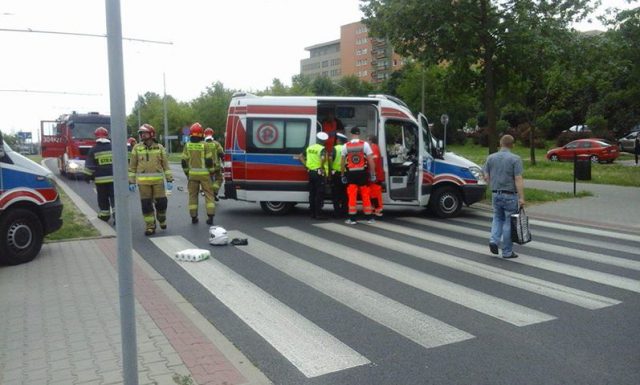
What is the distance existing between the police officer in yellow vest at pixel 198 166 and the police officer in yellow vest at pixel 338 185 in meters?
2.56

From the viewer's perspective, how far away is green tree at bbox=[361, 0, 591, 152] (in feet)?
48.6

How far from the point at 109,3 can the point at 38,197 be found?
234 inches

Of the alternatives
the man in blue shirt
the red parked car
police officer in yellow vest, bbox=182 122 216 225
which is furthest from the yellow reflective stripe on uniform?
the red parked car

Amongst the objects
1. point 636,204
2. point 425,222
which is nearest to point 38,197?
point 425,222

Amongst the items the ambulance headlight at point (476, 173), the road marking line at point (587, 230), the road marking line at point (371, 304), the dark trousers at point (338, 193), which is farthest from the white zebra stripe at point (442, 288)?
the road marking line at point (587, 230)

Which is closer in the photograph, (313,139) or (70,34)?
(313,139)

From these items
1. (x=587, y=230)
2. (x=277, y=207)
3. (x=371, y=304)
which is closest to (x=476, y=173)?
(x=587, y=230)

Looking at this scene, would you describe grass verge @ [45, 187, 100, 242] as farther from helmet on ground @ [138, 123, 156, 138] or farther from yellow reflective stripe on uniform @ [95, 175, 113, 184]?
helmet on ground @ [138, 123, 156, 138]

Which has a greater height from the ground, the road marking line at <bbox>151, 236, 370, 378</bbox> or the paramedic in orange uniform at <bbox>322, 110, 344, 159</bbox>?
the paramedic in orange uniform at <bbox>322, 110, 344, 159</bbox>

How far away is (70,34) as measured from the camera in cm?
1991

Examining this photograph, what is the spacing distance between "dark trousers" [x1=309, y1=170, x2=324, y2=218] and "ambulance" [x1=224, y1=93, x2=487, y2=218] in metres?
0.27

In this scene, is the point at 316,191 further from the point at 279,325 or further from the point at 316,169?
the point at 279,325

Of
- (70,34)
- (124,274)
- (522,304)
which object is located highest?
(70,34)

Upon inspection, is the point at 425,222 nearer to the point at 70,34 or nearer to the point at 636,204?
the point at 636,204
